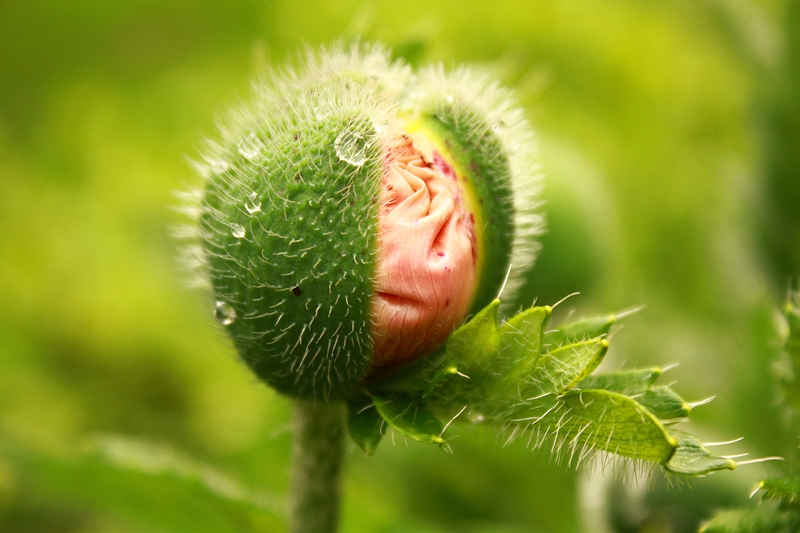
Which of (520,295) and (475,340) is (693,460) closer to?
(475,340)

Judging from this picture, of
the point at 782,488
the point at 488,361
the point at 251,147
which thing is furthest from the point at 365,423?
the point at 782,488

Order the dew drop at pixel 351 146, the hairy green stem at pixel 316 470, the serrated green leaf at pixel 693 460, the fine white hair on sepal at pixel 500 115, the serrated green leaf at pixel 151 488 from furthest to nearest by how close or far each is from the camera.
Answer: the serrated green leaf at pixel 151 488
the hairy green stem at pixel 316 470
the fine white hair on sepal at pixel 500 115
the dew drop at pixel 351 146
the serrated green leaf at pixel 693 460

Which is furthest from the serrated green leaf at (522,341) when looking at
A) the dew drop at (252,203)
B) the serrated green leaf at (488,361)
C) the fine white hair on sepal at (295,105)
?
the dew drop at (252,203)

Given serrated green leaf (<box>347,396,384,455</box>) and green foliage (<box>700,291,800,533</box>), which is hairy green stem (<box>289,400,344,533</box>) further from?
green foliage (<box>700,291,800,533</box>)

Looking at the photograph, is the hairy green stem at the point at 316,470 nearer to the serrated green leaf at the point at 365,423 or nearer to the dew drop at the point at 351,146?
the serrated green leaf at the point at 365,423

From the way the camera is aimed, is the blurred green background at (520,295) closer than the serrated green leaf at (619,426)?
No
